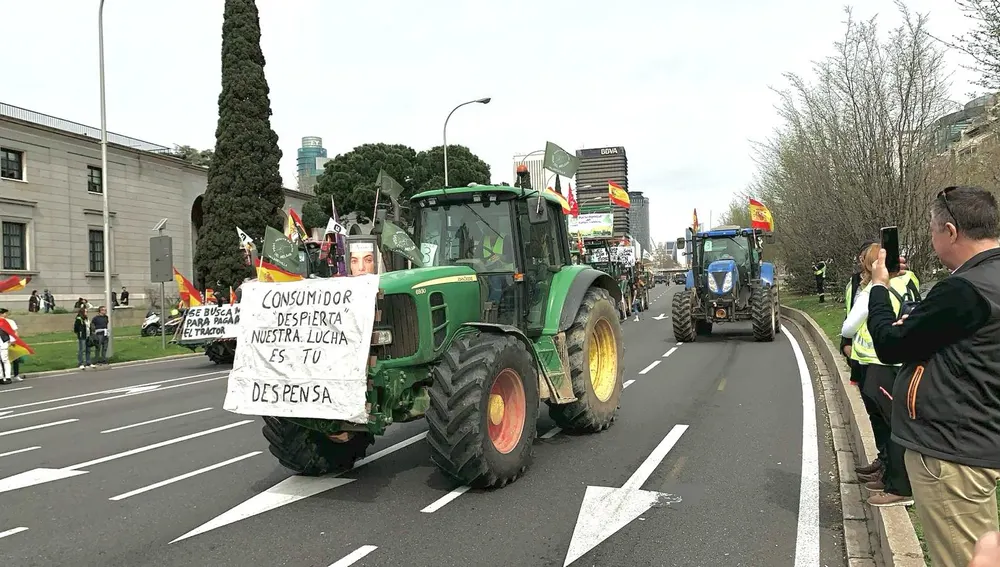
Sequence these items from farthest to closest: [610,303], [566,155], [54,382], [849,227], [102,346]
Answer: [849,227] < [102,346] < [54,382] < [566,155] < [610,303]

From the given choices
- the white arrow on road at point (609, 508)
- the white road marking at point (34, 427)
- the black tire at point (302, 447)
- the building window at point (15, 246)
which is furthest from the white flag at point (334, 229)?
the building window at point (15, 246)

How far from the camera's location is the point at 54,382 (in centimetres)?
1588

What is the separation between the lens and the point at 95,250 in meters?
35.2

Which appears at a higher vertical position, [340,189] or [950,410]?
[340,189]

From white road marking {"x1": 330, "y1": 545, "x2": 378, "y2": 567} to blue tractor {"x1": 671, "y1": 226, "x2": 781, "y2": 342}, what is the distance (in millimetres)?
13883

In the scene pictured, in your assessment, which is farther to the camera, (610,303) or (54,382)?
(54,382)

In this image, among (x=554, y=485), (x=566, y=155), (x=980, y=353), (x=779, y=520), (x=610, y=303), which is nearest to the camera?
(x=980, y=353)

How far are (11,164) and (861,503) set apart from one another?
3610cm

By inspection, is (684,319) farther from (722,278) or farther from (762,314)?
(762,314)

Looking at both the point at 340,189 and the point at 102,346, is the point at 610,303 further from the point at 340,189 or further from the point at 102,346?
the point at 340,189

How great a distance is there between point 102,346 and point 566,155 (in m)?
14.5

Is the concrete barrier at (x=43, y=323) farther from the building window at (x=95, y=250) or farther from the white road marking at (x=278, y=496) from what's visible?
the white road marking at (x=278, y=496)

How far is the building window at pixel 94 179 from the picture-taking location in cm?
3488

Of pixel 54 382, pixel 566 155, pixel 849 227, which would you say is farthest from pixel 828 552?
pixel 849 227
